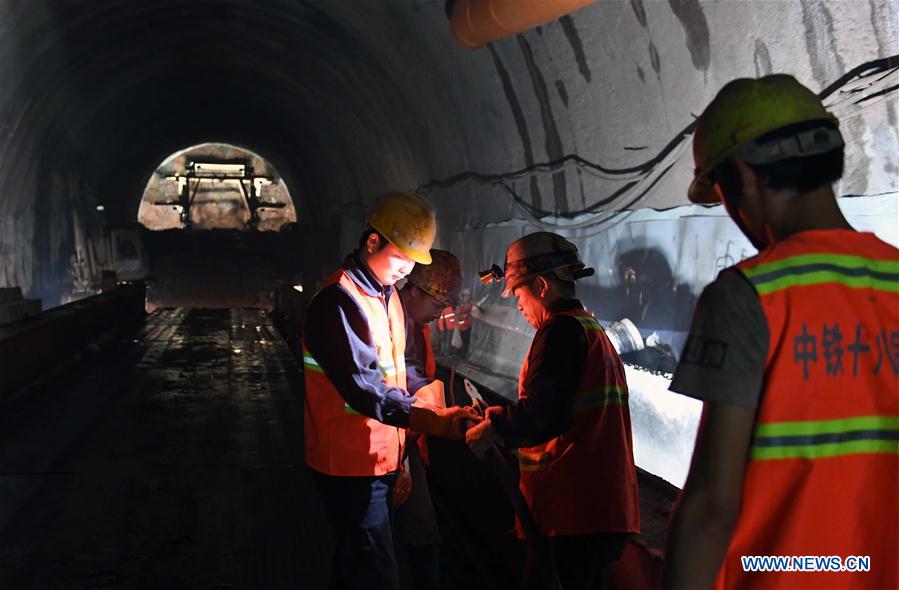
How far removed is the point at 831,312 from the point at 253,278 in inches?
837

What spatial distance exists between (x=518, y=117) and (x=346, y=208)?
10694 mm

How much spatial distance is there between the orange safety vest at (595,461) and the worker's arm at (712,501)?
1056 millimetres

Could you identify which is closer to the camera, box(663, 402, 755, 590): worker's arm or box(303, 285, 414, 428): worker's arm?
box(663, 402, 755, 590): worker's arm

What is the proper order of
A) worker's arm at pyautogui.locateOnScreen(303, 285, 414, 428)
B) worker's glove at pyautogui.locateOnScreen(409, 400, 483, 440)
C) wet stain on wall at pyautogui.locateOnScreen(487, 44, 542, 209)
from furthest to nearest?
wet stain on wall at pyautogui.locateOnScreen(487, 44, 542, 209)
worker's glove at pyautogui.locateOnScreen(409, 400, 483, 440)
worker's arm at pyautogui.locateOnScreen(303, 285, 414, 428)

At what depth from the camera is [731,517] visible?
1.51 metres

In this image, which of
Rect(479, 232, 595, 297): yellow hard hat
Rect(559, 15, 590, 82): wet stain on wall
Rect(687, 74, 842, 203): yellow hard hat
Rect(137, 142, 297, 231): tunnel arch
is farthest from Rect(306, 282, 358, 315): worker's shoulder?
Rect(137, 142, 297, 231): tunnel arch

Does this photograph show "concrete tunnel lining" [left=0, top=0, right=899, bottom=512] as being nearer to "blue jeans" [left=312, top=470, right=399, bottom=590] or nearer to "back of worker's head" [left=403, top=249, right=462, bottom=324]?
"back of worker's head" [left=403, top=249, right=462, bottom=324]

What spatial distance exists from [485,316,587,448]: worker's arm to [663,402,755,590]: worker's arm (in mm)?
1026

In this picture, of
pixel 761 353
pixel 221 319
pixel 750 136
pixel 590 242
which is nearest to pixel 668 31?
pixel 590 242

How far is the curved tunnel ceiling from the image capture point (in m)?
3.77

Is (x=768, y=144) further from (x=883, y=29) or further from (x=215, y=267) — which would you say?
(x=215, y=267)

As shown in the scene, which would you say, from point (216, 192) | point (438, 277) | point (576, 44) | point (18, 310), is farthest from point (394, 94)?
point (216, 192)

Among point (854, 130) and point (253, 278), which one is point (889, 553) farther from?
point (253, 278)

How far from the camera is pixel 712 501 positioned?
1499mm
